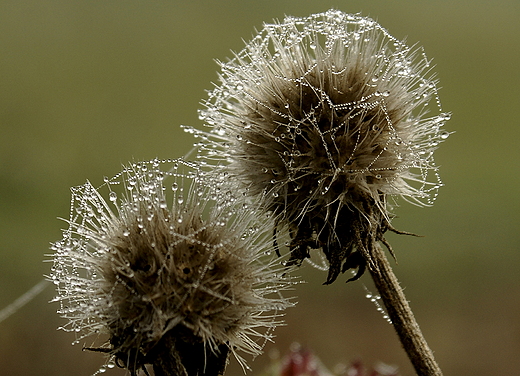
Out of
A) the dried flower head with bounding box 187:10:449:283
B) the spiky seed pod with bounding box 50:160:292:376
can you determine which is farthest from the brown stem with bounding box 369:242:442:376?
the spiky seed pod with bounding box 50:160:292:376

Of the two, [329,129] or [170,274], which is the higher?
[329,129]

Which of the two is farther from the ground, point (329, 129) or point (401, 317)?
point (329, 129)

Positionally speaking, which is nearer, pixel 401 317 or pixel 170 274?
pixel 170 274

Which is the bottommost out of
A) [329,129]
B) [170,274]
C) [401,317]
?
[401,317]

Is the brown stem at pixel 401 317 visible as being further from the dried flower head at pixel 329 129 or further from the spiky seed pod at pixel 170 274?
the spiky seed pod at pixel 170 274

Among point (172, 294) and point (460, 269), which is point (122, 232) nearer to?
point (172, 294)
